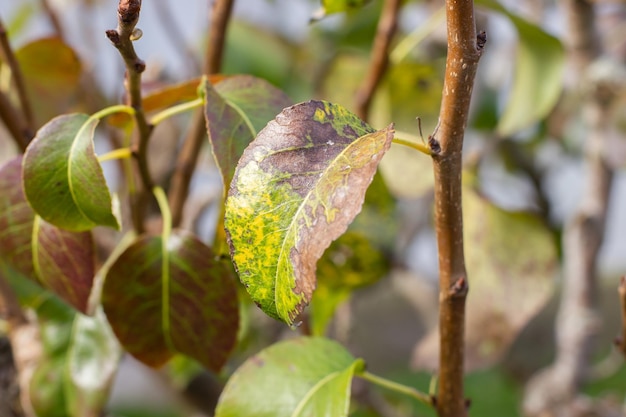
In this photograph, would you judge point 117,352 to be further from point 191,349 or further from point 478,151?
point 478,151

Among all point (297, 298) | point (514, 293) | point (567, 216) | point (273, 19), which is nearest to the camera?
point (297, 298)

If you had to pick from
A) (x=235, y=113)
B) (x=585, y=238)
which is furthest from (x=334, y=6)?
(x=585, y=238)

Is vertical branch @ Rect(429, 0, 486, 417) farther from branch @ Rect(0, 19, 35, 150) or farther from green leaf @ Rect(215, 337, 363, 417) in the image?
branch @ Rect(0, 19, 35, 150)

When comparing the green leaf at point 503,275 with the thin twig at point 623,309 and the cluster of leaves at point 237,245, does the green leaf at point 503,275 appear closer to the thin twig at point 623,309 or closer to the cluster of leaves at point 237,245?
the cluster of leaves at point 237,245

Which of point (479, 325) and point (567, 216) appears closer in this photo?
point (479, 325)

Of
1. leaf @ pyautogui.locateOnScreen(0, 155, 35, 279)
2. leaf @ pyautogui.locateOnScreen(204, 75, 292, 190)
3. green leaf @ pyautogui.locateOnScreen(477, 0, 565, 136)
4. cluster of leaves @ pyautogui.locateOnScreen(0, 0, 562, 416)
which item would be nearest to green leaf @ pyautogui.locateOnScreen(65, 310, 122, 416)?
cluster of leaves @ pyautogui.locateOnScreen(0, 0, 562, 416)

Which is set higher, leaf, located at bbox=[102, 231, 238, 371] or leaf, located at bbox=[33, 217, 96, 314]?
leaf, located at bbox=[33, 217, 96, 314]

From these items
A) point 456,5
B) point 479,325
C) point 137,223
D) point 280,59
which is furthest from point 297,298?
point 280,59
